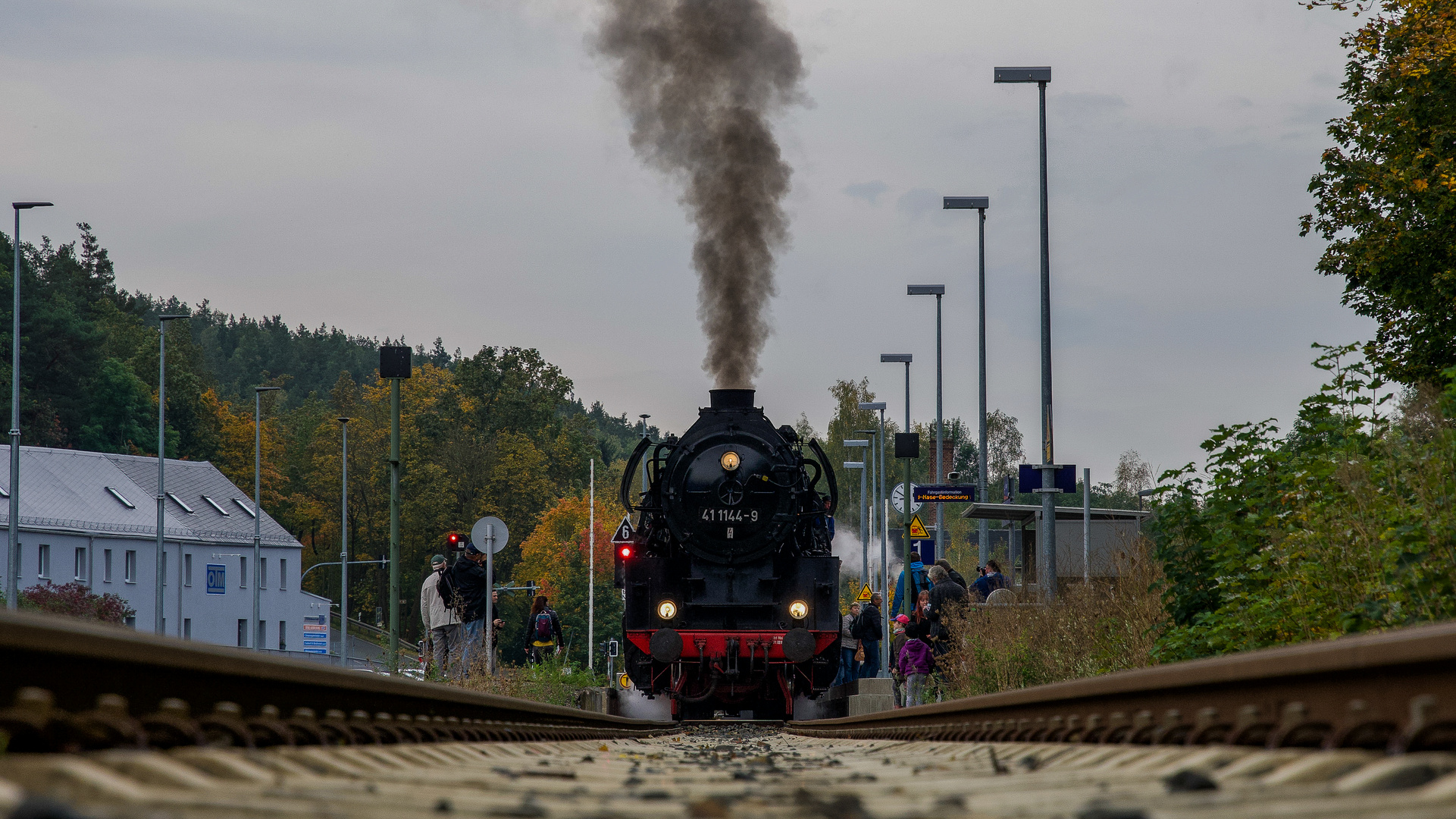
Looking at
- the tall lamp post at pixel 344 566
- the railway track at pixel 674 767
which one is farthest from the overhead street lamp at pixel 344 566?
the railway track at pixel 674 767

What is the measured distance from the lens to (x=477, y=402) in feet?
308

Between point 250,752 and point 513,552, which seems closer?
point 250,752

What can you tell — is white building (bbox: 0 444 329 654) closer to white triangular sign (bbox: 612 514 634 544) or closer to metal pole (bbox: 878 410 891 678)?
metal pole (bbox: 878 410 891 678)

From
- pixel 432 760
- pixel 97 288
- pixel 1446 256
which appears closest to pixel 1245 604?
pixel 432 760

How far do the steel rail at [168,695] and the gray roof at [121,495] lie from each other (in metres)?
53.5

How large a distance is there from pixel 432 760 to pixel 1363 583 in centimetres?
661

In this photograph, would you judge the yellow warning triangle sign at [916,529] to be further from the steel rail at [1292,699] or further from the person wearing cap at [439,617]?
the steel rail at [1292,699]

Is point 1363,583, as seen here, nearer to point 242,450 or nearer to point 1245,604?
point 1245,604

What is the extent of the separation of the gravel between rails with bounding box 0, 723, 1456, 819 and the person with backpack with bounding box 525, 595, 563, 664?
18.9 meters

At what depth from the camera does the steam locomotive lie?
17625 mm

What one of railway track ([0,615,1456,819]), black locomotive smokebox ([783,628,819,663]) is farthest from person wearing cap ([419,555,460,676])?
railway track ([0,615,1456,819])

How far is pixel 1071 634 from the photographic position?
49.8ft

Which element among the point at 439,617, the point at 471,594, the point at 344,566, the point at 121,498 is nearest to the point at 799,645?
the point at 439,617

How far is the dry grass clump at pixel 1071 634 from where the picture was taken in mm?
13891
